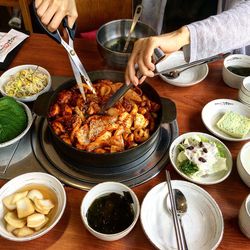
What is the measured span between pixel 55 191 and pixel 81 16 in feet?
4.81

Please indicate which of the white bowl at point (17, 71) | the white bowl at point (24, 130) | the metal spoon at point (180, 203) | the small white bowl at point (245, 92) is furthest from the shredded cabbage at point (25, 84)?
the small white bowl at point (245, 92)

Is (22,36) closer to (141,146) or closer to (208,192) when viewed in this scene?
(141,146)

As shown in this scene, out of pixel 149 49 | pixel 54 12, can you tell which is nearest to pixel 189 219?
pixel 149 49

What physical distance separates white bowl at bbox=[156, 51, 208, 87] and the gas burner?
0.37m

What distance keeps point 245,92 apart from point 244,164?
0.42 m

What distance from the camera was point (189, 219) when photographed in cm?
113

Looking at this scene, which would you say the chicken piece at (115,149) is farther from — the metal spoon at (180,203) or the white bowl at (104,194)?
the metal spoon at (180,203)

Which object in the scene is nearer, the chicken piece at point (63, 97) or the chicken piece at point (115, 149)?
the chicken piece at point (115, 149)

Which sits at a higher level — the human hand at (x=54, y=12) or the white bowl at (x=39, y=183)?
the human hand at (x=54, y=12)

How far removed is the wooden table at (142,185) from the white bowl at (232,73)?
0.12 ft

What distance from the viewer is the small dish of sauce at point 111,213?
3.47ft

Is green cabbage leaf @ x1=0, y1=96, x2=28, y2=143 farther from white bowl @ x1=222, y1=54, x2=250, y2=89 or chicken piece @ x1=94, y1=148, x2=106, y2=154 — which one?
white bowl @ x1=222, y1=54, x2=250, y2=89

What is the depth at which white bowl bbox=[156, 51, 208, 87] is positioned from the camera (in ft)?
5.38

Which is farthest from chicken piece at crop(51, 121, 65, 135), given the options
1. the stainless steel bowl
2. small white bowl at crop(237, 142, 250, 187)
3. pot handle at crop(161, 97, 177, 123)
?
small white bowl at crop(237, 142, 250, 187)
